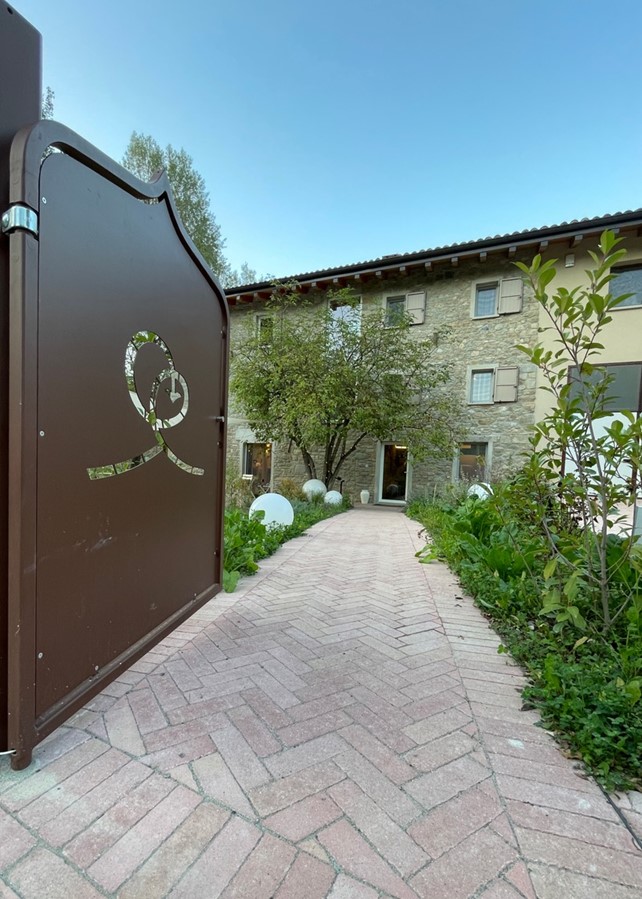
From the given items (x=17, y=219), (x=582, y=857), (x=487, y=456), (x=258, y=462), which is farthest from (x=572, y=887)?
(x=258, y=462)

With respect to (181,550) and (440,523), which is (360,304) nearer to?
(440,523)

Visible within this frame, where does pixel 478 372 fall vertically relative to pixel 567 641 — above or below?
above

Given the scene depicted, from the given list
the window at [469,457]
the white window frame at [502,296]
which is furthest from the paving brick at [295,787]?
the white window frame at [502,296]

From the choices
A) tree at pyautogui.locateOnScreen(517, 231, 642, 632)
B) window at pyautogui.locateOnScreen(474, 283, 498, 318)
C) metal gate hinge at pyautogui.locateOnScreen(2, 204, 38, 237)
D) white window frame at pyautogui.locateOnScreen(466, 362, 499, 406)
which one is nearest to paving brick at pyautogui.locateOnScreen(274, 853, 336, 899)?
tree at pyautogui.locateOnScreen(517, 231, 642, 632)

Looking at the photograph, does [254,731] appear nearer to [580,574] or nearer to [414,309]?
[580,574]

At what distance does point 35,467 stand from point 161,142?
1750cm

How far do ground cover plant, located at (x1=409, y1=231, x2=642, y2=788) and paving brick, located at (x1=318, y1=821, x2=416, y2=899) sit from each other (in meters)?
0.80

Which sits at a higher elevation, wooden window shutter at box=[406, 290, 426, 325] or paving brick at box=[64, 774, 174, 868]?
wooden window shutter at box=[406, 290, 426, 325]

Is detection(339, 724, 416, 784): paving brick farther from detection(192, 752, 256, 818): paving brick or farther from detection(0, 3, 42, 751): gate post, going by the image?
detection(0, 3, 42, 751): gate post

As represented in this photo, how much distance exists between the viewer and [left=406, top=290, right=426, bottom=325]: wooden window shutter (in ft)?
36.0

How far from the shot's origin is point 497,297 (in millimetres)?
10391

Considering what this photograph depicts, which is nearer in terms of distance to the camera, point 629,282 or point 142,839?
point 142,839

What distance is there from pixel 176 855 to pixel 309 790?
1.25 feet

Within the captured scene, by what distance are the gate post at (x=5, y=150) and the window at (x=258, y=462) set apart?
11.6m
